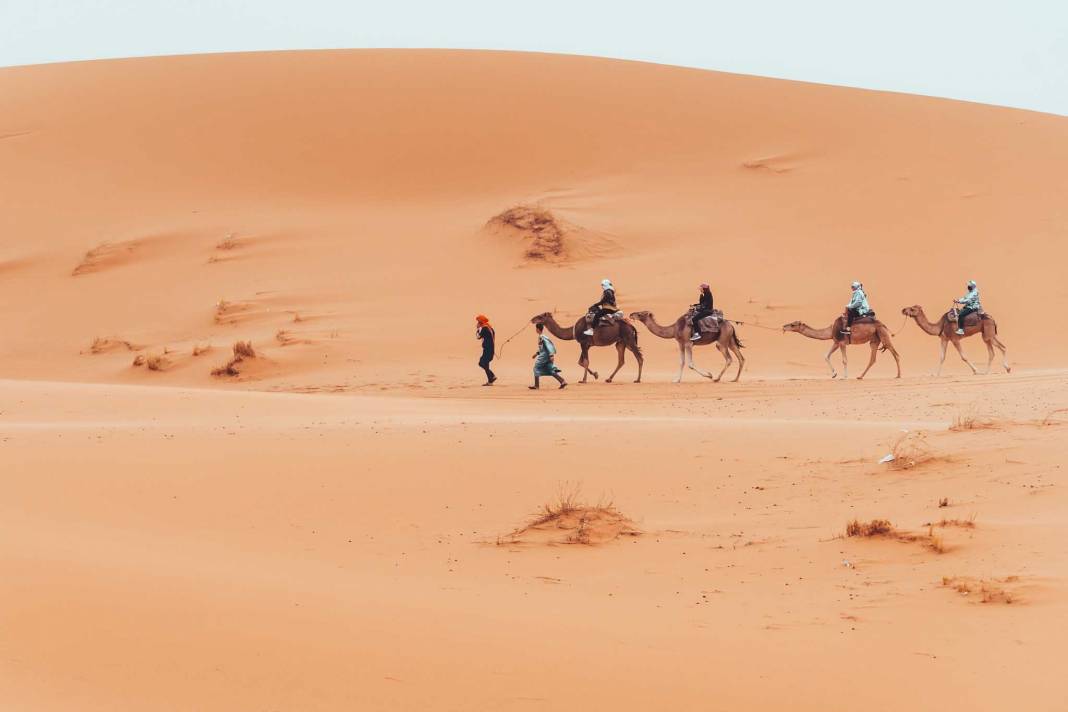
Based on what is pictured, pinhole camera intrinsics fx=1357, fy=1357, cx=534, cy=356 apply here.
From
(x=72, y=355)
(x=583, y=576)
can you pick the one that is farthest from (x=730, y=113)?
(x=583, y=576)

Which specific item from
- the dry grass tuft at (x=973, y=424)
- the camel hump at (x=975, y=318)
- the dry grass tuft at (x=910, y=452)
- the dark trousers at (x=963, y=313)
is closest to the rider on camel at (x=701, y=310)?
the dark trousers at (x=963, y=313)

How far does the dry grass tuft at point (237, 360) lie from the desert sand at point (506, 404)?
0.15m

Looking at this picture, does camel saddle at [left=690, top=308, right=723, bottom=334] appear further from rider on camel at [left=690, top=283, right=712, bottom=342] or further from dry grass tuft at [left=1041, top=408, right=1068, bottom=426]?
dry grass tuft at [left=1041, top=408, right=1068, bottom=426]

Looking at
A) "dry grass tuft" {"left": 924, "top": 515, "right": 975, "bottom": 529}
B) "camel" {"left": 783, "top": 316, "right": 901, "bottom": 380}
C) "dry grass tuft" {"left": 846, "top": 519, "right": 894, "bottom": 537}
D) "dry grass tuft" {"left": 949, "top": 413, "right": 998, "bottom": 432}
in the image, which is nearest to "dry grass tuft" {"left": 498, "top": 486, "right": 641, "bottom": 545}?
"dry grass tuft" {"left": 846, "top": 519, "right": 894, "bottom": 537}

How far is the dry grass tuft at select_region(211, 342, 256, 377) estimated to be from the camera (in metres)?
25.7

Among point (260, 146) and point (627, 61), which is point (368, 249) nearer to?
point (260, 146)

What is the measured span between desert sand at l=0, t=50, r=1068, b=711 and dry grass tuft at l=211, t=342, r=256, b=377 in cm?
15

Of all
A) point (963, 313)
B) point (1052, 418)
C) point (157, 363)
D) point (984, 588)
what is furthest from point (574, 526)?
point (157, 363)

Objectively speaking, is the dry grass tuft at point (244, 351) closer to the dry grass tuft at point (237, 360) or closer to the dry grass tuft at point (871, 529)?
the dry grass tuft at point (237, 360)

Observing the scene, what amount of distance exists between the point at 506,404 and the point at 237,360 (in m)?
7.65

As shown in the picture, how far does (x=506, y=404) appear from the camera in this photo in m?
20.4

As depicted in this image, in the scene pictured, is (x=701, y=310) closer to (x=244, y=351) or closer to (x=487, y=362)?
(x=487, y=362)

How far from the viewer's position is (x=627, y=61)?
5397cm

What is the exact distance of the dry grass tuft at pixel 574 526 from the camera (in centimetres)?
1008
